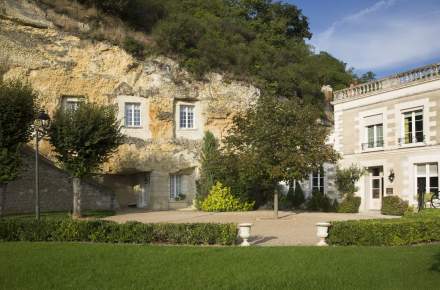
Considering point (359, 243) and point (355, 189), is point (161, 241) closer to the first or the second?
point (359, 243)

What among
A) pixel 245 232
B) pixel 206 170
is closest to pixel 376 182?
pixel 206 170

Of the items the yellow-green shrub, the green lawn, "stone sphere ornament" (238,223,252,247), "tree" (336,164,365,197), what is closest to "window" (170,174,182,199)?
the yellow-green shrub

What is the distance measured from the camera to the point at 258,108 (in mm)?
20344

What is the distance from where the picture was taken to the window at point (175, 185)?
2838cm

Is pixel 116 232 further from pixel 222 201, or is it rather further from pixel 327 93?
pixel 327 93

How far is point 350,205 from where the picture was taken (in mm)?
25109

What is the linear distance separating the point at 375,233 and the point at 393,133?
43.6 ft

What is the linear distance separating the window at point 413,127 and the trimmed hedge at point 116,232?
46.6 ft

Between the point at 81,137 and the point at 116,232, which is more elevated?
the point at 81,137

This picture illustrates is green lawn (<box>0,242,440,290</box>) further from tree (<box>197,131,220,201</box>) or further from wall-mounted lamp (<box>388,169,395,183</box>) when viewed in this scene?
tree (<box>197,131,220,201</box>)

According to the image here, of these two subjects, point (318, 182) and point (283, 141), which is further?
point (318, 182)

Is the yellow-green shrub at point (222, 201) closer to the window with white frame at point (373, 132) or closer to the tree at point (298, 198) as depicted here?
the tree at point (298, 198)

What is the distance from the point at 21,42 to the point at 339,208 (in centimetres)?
1843

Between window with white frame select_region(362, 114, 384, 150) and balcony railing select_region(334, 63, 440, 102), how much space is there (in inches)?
51.8
